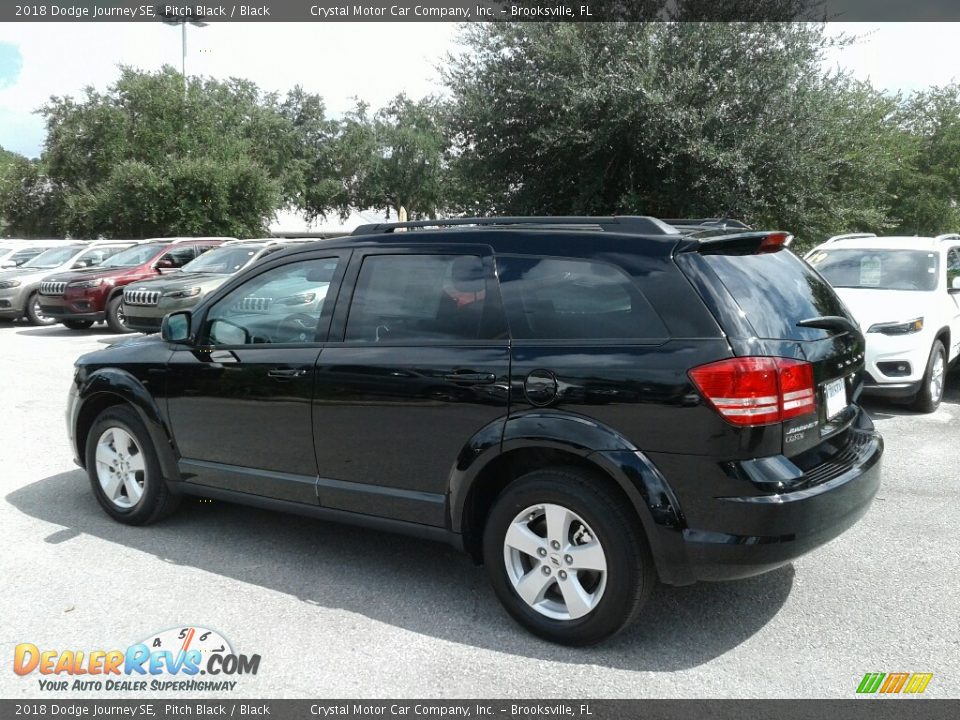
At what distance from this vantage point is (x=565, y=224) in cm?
397

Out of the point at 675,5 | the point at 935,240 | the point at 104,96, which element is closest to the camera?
the point at 935,240

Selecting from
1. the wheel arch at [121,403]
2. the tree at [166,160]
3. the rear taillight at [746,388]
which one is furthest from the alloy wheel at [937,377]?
the tree at [166,160]

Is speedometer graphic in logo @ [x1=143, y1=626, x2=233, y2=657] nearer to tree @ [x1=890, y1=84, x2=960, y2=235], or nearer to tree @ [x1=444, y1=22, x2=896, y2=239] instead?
tree @ [x1=444, y1=22, x2=896, y2=239]

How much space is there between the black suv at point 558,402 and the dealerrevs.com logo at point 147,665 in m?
0.94

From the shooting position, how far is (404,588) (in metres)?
4.27

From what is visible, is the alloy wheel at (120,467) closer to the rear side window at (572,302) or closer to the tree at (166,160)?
the rear side window at (572,302)

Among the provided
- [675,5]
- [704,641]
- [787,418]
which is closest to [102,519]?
[704,641]

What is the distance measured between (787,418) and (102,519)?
13.7 ft

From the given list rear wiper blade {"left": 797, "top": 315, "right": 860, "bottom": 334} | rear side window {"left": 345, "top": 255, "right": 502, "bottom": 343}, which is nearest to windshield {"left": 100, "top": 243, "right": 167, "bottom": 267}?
rear side window {"left": 345, "top": 255, "right": 502, "bottom": 343}

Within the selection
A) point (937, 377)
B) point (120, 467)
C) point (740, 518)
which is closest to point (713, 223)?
point (740, 518)

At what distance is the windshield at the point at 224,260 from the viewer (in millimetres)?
14438

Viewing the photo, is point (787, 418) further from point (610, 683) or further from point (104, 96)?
point (104, 96)

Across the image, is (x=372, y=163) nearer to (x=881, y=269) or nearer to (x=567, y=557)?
(x=881, y=269)

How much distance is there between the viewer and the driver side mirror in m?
4.89
